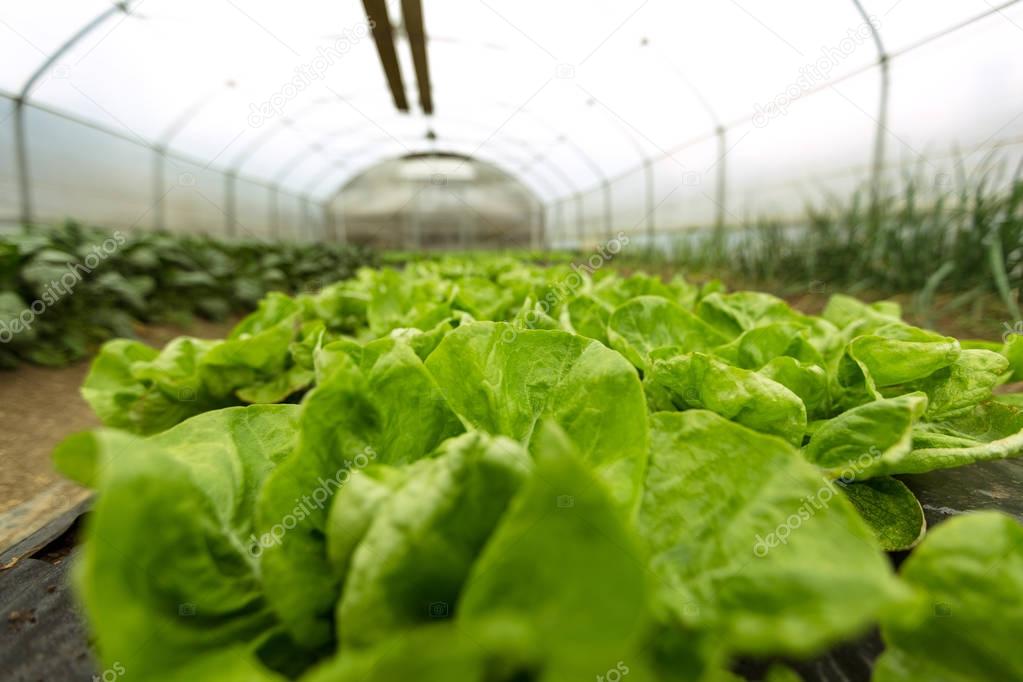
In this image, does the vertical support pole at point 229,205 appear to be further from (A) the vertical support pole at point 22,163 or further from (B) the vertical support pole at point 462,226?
(B) the vertical support pole at point 462,226

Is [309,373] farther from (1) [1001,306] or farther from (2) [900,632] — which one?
(1) [1001,306]

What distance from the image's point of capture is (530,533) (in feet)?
1.23

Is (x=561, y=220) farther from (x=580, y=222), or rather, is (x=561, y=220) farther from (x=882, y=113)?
(x=882, y=113)

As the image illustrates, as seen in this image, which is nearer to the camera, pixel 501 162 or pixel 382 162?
pixel 501 162

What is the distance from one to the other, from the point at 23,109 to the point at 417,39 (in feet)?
21.6

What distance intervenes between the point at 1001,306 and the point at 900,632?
11.8 ft

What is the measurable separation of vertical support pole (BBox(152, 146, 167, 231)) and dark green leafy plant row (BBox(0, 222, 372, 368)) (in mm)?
4617

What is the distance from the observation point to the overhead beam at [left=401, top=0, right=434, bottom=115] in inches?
185

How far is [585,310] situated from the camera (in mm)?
1456

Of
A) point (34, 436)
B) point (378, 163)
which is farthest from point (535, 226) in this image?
point (34, 436)

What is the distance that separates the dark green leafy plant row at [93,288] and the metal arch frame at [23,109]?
2.64m

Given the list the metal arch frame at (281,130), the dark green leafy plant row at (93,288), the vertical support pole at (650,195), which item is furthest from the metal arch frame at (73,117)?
the vertical support pole at (650,195)

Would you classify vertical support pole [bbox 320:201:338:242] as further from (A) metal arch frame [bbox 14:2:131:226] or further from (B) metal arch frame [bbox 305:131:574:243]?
(A) metal arch frame [bbox 14:2:131:226]

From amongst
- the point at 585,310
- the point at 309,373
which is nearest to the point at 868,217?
the point at 585,310
